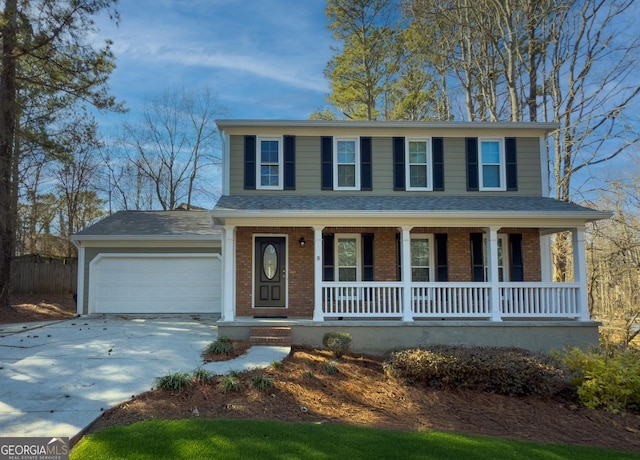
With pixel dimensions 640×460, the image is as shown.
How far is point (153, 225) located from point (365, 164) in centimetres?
788

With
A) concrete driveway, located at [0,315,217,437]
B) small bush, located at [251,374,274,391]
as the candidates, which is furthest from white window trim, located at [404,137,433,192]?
small bush, located at [251,374,274,391]

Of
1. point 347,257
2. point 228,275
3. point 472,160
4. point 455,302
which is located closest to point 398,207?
point 347,257

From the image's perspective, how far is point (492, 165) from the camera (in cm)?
1211

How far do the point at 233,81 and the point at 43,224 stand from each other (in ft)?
Answer: 51.1

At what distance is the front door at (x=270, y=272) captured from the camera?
11.2 metres

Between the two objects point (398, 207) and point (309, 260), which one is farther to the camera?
point (309, 260)

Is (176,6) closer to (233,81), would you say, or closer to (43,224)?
(233,81)

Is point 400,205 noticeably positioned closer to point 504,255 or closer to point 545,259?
point 504,255

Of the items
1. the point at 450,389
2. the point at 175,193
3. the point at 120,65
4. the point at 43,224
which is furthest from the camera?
the point at 175,193

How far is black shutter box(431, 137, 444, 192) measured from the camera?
11.9 metres

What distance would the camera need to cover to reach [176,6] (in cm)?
1188

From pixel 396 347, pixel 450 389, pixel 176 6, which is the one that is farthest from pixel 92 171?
pixel 450 389

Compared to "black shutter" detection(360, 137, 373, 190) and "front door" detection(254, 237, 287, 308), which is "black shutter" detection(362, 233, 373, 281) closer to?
"black shutter" detection(360, 137, 373, 190)

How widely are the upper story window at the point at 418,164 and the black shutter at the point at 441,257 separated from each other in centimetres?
152
